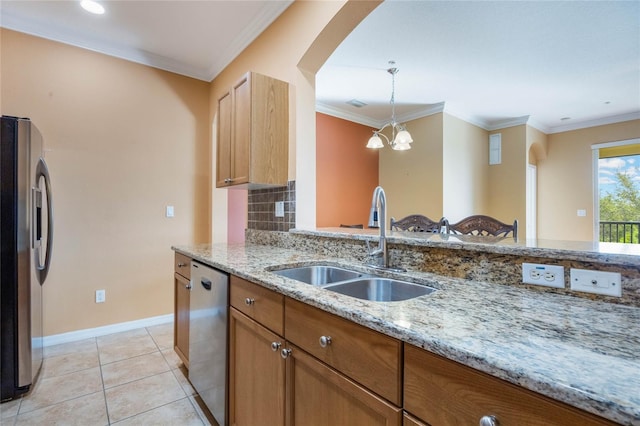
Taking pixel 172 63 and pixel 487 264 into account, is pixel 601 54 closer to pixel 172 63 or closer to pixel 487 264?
pixel 487 264

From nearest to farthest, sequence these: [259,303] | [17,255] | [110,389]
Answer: [259,303] → [17,255] → [110,389]

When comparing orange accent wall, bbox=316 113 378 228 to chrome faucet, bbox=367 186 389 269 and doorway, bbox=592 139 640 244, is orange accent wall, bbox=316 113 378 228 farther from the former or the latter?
doorway, bbox=592 139 640 244

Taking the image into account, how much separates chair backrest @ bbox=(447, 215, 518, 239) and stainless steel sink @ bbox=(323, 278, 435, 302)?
1555 millimetres

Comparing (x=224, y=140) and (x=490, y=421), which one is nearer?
(x=490, y=421)

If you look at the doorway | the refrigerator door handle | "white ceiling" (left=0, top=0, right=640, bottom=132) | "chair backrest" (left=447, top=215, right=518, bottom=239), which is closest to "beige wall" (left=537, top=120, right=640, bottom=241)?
the doorway

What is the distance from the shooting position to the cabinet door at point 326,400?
0.79 m

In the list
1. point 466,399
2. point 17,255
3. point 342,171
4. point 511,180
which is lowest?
point 466,399

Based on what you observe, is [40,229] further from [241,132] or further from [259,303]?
[259,303]

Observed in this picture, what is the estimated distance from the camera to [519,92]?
13.4ft

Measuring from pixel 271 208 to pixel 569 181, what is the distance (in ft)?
19.0

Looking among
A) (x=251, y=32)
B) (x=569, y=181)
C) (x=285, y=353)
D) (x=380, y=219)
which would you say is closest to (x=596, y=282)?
(x=380, y=219)

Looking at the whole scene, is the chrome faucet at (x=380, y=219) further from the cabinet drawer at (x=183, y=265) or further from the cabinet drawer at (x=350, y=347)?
the cabinet drawer at (x=183, y=265)

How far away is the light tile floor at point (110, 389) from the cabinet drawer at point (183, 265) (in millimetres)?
748

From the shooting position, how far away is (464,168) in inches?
195
